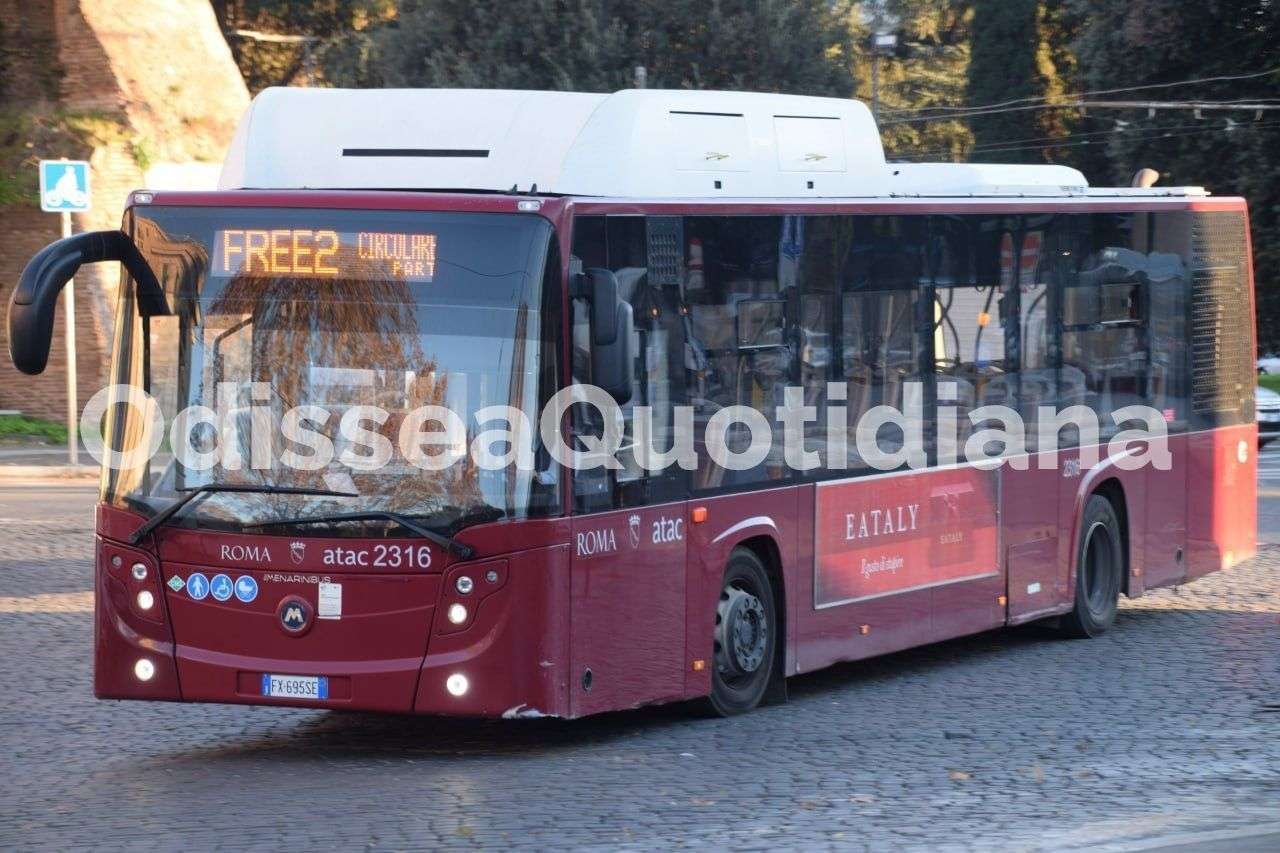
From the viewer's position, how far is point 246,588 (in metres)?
9.15

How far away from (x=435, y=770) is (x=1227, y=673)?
532 cm

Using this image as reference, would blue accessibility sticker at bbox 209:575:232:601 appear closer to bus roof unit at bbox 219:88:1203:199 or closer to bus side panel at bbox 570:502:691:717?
bus side panel at bbox 570:502:691:717

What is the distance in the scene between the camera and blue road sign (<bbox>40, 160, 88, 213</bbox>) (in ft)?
81.6

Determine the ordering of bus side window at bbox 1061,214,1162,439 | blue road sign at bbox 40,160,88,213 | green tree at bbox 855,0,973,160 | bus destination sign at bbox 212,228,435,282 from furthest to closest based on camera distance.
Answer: green tree at bbox 855,0,973,160 < blue road sign at bbox 40,160,88,213 < bus side window at bbox 1061,214,1162,439 < bus destination sign at bbox 212,228,435,282

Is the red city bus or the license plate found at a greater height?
the red city bus

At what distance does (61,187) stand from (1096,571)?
15.1 metres

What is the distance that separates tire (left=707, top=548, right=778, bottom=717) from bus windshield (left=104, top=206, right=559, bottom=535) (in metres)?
1.79

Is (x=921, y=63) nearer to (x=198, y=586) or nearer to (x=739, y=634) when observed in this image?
(x=739, y=634)

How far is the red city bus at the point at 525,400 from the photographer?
9.01 metres

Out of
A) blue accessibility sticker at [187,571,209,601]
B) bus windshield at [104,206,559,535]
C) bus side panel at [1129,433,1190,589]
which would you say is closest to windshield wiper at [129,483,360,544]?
bus windshield at [104,206,559,535]

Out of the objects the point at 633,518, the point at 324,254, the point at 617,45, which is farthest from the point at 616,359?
the point at 617,45

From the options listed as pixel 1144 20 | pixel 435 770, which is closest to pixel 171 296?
pixel 435 770

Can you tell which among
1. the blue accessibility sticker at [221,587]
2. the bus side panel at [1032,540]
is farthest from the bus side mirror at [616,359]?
the bus side panel at [1032,540]

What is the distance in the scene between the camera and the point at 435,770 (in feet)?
29.6
